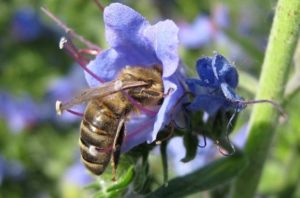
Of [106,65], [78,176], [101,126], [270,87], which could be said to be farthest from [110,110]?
[78,176]

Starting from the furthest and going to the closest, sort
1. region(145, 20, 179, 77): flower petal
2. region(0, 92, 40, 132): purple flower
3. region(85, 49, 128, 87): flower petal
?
region(0, 92, 40, 132): purple flower
region(85, 49, 128, 87): flower petal
region(145, 20, 179, 77): flower petal

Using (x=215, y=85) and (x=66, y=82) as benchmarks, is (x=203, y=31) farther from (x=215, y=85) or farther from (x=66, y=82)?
(x=215, y=85)

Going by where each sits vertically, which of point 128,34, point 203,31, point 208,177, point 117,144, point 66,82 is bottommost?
point 66,82

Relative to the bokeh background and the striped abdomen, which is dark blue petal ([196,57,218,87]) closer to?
the striped abdomen

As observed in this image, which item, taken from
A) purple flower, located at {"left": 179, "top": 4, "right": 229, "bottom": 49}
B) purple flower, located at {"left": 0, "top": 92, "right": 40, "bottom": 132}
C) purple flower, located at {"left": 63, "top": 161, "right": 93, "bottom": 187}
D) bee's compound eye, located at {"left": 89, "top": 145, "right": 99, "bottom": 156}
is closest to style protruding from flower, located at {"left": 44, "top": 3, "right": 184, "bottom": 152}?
bee's compound eye, located at {"left": 89, "top": 145, "right": 99, "bottom": 156}

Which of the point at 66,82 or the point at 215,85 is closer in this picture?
the point at 215,85

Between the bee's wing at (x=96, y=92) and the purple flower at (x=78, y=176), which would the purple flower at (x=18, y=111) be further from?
the bee's wing at (x=96, y=92)

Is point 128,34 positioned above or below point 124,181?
above
